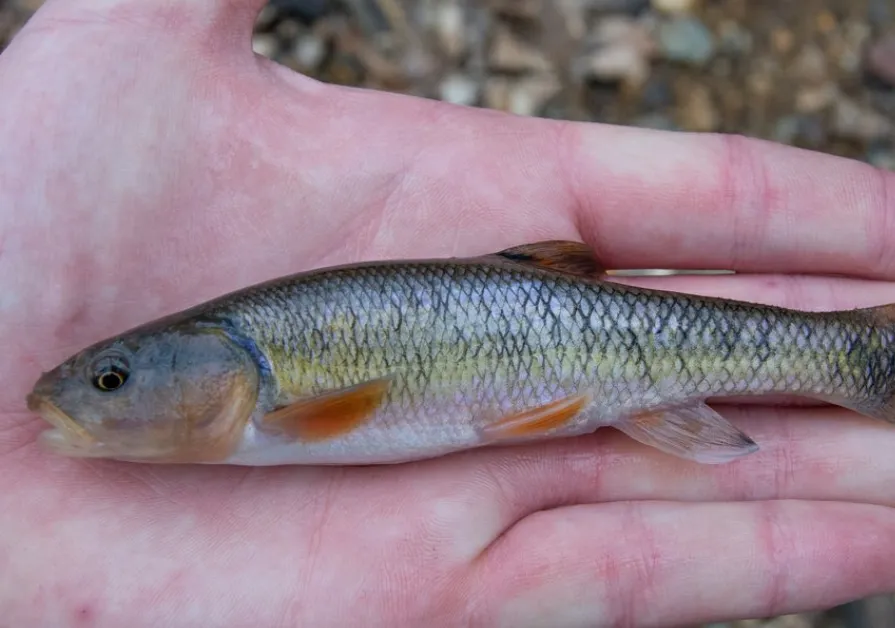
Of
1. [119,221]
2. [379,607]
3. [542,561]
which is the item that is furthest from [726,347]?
[119,221]

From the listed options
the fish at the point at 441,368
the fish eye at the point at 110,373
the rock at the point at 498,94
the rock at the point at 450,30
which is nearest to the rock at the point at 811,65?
the rock at the point at 498,94

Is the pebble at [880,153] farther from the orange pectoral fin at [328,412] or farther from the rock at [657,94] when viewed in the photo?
the orange pectoral fin at [328,412]

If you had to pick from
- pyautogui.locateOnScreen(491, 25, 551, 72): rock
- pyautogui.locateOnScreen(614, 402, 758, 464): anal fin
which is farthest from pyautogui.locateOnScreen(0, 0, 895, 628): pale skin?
pyautogui.locateOnScreen(491, 25, 551, 72): rock

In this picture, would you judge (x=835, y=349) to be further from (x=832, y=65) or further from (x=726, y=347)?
(x=832, y=65)

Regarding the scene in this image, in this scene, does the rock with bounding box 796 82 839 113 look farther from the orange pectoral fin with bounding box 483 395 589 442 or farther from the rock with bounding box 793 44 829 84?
the orange pectoral fin with bounding box 483 395 589 442

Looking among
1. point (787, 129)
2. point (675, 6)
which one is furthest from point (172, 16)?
point (787, 129)

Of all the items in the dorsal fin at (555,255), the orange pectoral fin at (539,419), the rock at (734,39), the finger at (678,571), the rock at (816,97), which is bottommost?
the finger at (678,571)
